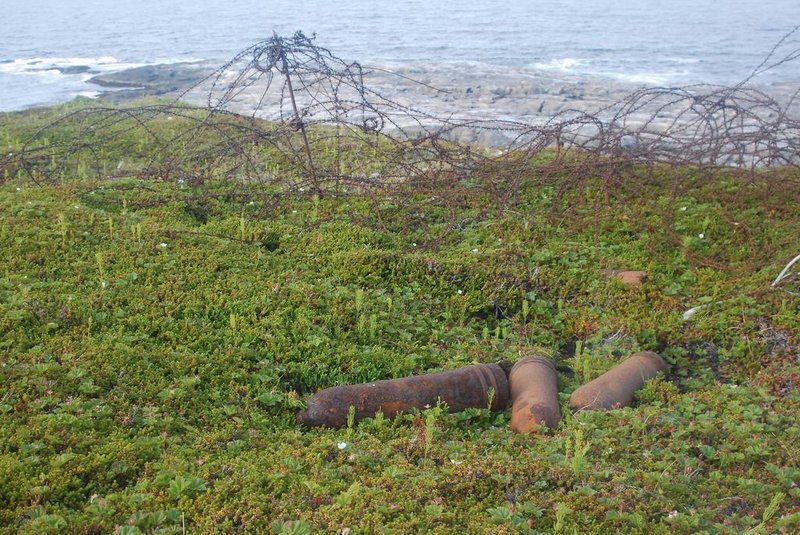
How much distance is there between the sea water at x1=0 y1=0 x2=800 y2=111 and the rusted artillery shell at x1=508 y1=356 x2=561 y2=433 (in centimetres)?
2129

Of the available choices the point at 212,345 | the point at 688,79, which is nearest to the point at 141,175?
the point at 212,345

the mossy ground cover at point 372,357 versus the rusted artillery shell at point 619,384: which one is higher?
the mossy ground cover at point 372,357

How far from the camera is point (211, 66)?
99.5ft

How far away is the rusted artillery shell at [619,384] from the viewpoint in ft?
17.2

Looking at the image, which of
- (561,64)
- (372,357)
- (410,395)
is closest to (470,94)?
(561,64)

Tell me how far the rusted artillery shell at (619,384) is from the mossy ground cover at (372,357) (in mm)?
172

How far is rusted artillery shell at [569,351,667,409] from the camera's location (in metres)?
5.23

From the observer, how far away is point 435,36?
38594 millimetres

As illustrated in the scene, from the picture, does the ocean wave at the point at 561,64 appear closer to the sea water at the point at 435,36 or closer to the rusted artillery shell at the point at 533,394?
the sea water at the point at 435,36

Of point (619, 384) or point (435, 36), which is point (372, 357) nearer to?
point (619, 384)

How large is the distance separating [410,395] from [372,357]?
736 millimetres

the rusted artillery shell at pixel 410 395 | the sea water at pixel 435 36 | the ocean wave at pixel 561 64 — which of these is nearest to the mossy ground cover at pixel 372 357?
the rusted artillery shell at pixel 410 395

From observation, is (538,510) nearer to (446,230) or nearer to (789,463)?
(789,463)

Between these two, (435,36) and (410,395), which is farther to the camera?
(435,36)
